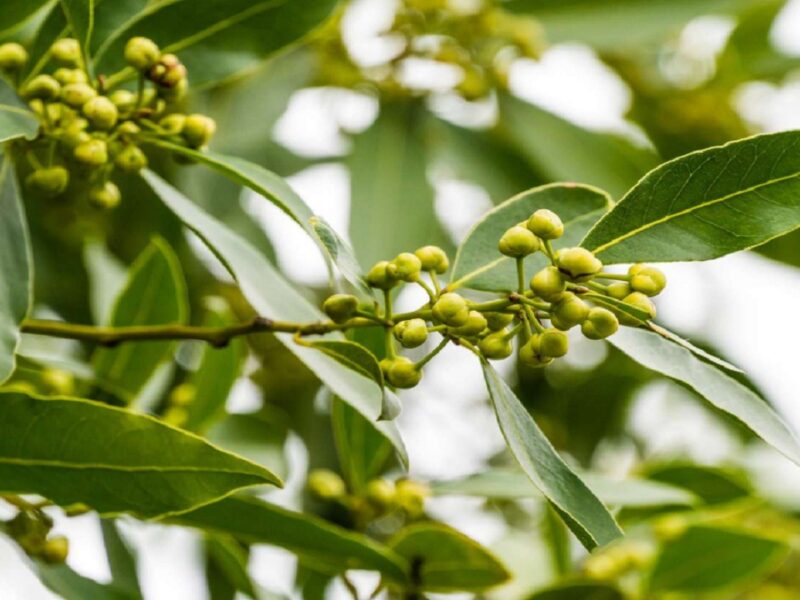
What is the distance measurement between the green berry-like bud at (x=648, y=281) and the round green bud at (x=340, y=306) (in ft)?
0.75

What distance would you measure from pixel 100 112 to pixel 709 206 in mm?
527

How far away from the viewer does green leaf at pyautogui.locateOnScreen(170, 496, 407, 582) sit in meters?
1.20

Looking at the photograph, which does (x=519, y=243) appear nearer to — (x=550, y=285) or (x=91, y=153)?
(x=550, y=285)

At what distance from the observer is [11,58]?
112 cm

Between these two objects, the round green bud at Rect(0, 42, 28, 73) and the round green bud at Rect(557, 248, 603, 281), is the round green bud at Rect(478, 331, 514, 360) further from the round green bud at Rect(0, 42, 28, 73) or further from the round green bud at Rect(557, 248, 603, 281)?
the round green bud at Rect(0, 42, 28, 73)

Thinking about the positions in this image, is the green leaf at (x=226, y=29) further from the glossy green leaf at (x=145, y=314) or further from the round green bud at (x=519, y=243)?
the round green bud at (x=519, y=243)

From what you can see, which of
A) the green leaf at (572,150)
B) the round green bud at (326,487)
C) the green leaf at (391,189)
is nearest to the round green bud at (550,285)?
the round green bud at (326,487)

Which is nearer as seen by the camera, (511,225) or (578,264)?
(578,264)

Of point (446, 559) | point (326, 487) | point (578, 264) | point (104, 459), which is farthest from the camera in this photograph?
point (326, 487)

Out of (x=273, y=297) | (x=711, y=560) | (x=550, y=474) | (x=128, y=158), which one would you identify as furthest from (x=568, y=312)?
(x=711, y=560)

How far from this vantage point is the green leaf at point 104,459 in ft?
3.24

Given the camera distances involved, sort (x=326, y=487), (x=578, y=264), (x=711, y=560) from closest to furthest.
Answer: (x=578, y=264) < (x=326, y=487) < (x=711, y=560)

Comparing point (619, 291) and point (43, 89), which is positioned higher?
point (43, 89)

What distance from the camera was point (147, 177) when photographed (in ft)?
3.75
